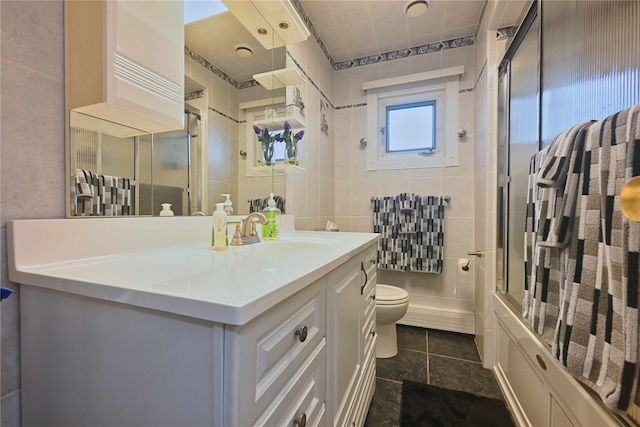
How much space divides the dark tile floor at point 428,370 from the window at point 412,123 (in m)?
1.39

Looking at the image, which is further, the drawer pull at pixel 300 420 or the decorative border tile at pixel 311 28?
the decorative border tile at pixel 311 28

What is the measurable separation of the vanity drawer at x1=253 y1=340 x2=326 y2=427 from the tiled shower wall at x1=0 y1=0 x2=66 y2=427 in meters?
0.58

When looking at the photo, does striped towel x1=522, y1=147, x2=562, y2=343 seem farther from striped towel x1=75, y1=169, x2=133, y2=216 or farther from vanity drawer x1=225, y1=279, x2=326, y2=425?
striped towel x1=75, y1=169, x2=133, y2=216

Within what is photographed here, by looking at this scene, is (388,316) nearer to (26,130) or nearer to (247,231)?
(247,231)

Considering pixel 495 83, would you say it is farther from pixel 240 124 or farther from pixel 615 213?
pixel 240 124

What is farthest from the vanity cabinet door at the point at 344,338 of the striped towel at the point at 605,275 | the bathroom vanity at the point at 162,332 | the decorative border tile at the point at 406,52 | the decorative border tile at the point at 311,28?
the decorative border tile at the point at 406,52

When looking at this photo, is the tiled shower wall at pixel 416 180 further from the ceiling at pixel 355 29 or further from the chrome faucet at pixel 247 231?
the chrome faucet at pixel 247 231

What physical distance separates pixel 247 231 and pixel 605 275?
1076mm

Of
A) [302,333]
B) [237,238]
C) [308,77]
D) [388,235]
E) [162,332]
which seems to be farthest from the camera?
[388,235]

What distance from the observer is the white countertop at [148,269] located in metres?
0.39

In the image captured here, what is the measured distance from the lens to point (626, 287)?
51 centimetres

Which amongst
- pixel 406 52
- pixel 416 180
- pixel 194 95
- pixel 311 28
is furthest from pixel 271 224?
pixel 406 52

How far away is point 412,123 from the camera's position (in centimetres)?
233

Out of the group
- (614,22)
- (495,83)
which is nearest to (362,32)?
(495,83)
